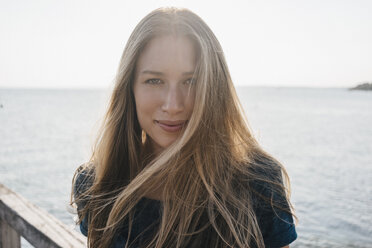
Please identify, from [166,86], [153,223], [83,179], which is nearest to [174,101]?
[166,86]

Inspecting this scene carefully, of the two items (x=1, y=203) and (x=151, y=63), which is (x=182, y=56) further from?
(x=1, y=203)

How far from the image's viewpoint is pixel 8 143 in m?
17.3

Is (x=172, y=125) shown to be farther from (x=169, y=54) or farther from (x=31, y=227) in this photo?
(x=31, y=227)

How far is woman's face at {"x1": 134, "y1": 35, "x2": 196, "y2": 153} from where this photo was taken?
177 cm

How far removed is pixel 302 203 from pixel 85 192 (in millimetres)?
7634

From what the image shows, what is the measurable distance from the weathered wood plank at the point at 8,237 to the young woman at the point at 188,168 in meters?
0.64

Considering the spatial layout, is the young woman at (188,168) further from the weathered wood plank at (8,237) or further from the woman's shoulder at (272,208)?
the weathered wood plank at (8,237)

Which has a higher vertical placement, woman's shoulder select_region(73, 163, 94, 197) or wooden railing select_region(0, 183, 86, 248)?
woman's shoulder select_region(73, 163, 94, 197)

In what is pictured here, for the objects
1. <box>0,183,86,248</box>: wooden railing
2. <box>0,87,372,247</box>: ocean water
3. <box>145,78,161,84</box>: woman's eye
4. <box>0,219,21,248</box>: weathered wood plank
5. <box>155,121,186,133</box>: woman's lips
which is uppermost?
<box>145,78,161,84</box>: woman's eye

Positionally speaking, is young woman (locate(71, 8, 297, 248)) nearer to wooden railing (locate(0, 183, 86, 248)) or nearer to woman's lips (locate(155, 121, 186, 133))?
woman's lips (locate(155, 121, 186, 133))

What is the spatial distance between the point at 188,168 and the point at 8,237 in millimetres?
1373

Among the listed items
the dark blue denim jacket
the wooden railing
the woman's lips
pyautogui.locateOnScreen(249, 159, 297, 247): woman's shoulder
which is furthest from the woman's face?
the wooden railing

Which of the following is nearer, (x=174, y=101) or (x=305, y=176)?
(x=174, y=101)

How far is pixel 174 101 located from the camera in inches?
69.4
